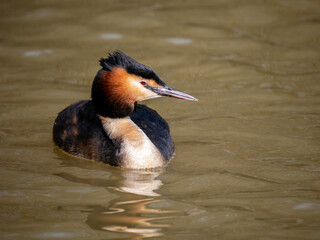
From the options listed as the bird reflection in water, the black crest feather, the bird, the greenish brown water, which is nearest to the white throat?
the bird

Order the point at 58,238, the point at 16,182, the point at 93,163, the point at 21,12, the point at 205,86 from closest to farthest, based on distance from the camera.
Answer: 1. the point at 58,238
2. the point at 16,182
3. the point at 93,163
4. the point at 205,86
5. the point at 21,12

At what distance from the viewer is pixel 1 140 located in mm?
7535

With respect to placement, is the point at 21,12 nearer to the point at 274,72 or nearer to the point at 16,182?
the point at 274,72

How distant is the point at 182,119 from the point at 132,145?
1.40 meters

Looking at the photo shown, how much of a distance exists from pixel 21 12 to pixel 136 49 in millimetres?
2695

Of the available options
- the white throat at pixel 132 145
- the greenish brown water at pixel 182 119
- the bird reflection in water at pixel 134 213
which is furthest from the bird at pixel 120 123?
the bird reflection in water at pixel 134 213

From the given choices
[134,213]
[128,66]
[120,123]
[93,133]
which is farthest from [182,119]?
[134,213]

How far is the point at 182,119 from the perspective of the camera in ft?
26.8

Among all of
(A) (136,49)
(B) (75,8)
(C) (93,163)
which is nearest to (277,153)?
(C) (93,163)

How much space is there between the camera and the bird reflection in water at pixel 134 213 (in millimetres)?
5340

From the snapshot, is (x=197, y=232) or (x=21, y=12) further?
(x=21, y=12)

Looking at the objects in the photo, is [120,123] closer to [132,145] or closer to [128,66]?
[132,145]

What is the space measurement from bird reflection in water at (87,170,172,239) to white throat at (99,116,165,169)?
37cm

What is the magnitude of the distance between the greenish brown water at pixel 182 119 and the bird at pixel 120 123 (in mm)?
177
